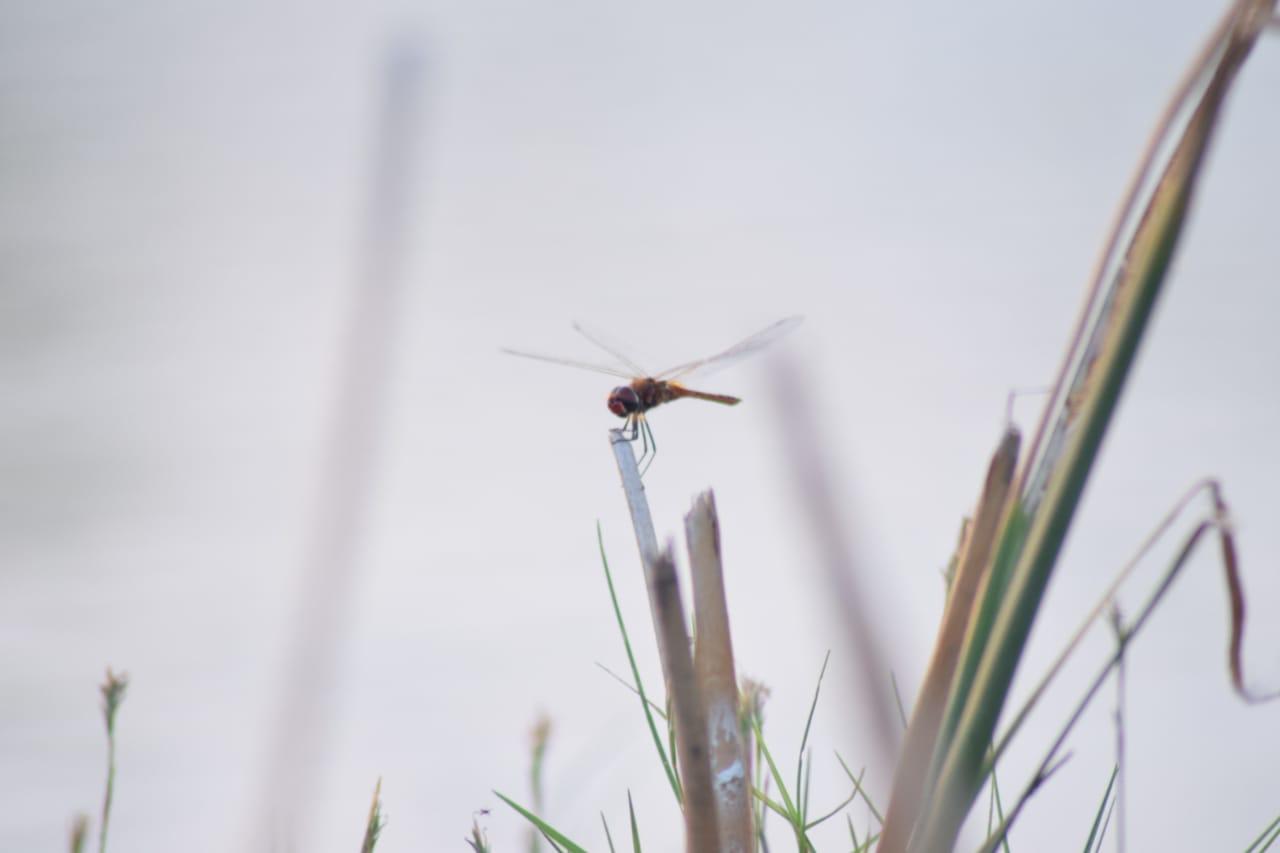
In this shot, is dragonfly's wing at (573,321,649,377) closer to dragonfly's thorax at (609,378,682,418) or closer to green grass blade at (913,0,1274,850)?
dragonfly's thorax at (609,378,682,418)

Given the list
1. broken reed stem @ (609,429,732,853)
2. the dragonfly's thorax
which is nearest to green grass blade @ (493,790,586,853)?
broken reed stem @ (609,429,732,853)

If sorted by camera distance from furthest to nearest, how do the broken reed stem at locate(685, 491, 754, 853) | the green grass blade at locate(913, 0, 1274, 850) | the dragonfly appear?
the dragonfly → the broken reed stem at locate(685, 491, 754, 853) → the green grass blade at locate(913, 0, 1274, 850)

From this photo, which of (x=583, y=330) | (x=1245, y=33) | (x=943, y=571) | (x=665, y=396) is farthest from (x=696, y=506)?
(x=583, y=330)

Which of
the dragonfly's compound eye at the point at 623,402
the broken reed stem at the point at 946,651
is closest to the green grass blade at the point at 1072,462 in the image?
the broken reed stem at the point at 946,651

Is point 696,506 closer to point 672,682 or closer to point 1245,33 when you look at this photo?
point 672,682

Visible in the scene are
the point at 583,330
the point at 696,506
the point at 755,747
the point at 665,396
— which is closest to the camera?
the point at 696,506

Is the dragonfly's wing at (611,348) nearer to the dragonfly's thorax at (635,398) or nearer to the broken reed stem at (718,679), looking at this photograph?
the dragonfly's thorax at (635,398)
